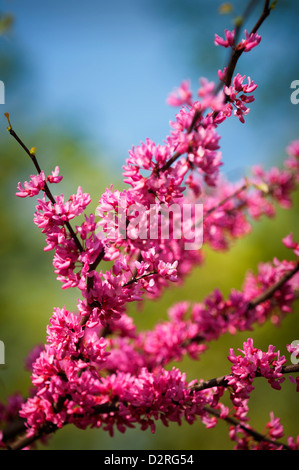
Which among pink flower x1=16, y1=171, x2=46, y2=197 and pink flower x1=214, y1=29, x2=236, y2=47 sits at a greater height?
pink flower x1=214, y1=29, x2=236, y2=47

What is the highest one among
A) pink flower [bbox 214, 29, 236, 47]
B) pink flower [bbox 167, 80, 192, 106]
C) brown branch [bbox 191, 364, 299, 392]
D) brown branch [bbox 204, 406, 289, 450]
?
pink flower [bbox 214, 29, 236, 47]

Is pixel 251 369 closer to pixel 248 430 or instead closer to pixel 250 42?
pixel 248 430

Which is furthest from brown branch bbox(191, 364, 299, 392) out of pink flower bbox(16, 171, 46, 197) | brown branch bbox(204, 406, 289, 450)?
pink flower bbox(16, 171, 46, 197)

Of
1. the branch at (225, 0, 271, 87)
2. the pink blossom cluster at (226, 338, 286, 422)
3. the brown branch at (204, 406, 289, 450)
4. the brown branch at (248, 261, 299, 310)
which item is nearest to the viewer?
the branch at (225, 0, 271, 87)


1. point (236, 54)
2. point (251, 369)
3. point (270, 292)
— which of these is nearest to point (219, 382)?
point (251, 369)

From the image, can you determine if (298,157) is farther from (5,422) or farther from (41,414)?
(5,422)

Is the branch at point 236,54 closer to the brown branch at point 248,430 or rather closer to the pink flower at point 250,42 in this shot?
the pink flower at point 250,42

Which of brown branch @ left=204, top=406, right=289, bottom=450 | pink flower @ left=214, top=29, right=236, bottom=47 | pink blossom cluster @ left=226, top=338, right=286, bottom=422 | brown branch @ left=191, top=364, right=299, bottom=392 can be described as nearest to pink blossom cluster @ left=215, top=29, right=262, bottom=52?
pink flower @ left=214, top=29, right=236, bottom=47

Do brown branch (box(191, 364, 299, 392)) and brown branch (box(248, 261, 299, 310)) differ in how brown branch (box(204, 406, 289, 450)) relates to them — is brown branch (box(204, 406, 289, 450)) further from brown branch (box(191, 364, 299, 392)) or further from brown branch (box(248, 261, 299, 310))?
brown branch (box(248, 261, 299, 310))

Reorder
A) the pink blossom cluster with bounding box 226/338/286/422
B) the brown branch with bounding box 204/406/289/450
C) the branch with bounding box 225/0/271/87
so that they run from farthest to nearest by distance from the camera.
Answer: the brown branch with bounding box 204/406/289/450 < the pink blossom cluster with bounding box 226/338/286/422 < the branch with bounding box 225/0/271/87

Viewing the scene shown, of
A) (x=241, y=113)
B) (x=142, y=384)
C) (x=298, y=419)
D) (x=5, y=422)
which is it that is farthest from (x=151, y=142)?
(x=298, y=419)

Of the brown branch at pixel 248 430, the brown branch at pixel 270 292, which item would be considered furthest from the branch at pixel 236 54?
the brown branch at pixel 248 430

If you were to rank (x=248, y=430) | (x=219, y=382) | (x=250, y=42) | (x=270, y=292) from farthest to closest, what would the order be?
(x=270, y=292) → (x=248, y=430) → (x=219, y=382) → (x=250, y=42)

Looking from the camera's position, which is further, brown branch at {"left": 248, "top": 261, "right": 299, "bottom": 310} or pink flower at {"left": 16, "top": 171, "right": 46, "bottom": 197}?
brown branch at {"left": 248, "top": 261, "right": 299, "bottom": 310}
